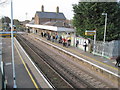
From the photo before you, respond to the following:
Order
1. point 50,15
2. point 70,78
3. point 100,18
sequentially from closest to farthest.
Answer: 1. point 70,78
2. point 100,18
3. point 50,15

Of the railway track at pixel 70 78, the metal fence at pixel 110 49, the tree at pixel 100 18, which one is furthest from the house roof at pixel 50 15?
the railway track at pixel 70 78

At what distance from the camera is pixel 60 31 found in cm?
2847

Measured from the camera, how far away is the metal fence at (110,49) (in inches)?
530

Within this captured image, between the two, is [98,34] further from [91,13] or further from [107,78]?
[107,78]

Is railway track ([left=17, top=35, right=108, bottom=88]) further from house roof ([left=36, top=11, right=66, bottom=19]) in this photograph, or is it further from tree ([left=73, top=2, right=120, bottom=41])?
house roof ([left=36, top=11, right=66, bottom=19])

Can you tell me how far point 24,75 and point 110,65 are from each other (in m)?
7.37

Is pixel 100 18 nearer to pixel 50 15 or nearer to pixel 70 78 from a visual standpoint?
pixel 70 78

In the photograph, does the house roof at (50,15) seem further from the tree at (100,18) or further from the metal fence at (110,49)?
the metal fence at (110,49)

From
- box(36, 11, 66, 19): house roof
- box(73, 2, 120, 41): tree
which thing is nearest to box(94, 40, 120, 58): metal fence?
box(73, 2, 120, 41): tree

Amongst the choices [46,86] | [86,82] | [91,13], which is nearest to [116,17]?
[91,13]

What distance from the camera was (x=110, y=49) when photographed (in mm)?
13562

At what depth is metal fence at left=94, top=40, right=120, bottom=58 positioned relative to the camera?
13.5 meters

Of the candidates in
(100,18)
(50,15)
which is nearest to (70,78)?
(100,18)

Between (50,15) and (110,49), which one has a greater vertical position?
(50,15)
